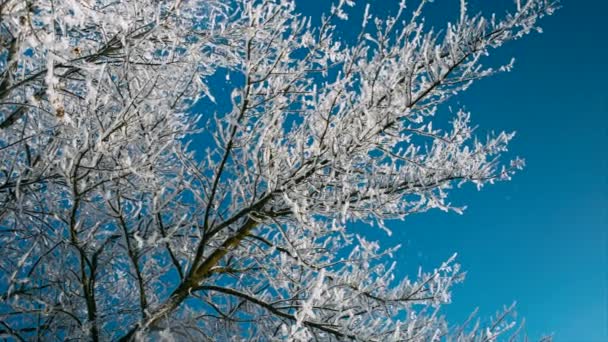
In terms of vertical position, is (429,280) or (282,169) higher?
(282,169)

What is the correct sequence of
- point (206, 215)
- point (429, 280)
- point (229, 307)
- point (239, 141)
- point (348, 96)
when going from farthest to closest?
point (229, 307) → point (429, 280) → point (206, 215) → point (239, 141) → point (348, 96)

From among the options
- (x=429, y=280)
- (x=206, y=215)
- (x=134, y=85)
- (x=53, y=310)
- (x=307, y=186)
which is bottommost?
(x=53, y=310)

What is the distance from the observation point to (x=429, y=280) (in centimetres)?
435

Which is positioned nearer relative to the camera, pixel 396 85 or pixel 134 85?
pixel 396 85

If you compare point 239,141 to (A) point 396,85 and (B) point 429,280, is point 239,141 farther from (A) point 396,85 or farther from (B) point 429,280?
(B) point 429,280

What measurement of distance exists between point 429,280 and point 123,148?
3074 millimetres

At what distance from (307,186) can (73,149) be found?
1.92m

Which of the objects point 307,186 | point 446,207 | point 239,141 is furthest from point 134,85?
point 446,207

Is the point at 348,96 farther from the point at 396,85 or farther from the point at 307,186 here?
the point at 307,186

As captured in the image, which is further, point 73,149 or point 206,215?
point 206,215

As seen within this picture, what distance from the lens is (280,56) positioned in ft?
11.7

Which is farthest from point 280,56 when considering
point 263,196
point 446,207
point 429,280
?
point 429,280

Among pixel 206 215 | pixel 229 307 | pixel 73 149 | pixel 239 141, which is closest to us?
pixel 73 149

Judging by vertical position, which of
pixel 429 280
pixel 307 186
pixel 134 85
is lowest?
pixel 429 280
